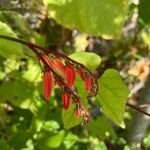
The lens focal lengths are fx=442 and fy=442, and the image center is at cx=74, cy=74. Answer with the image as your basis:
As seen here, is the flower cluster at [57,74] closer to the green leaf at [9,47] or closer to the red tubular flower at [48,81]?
the red tubular flower at [48,81]

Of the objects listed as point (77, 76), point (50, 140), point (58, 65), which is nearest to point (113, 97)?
point (77, 76)

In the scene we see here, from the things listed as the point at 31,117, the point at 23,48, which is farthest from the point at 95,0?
the point at 31,117

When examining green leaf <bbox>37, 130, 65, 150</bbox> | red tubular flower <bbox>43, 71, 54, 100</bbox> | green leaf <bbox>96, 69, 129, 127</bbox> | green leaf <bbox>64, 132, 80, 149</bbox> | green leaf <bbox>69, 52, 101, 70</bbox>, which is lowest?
green leaf <bbox>64, 132, 80, 149</bbox>

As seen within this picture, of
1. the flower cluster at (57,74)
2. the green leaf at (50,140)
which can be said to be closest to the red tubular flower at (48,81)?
the flower cluster at (57,74)

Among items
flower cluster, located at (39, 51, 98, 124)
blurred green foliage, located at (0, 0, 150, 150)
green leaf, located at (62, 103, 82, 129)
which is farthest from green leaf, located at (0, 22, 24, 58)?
green leaf, located at (62, 103, 82, 129)

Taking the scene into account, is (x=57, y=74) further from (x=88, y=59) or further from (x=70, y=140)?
(x=70, y=140)

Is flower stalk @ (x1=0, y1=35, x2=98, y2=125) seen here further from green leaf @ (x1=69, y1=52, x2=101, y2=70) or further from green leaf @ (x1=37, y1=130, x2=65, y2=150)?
green leaf @ (x1=37, y1=130, x2=65, y2=150)

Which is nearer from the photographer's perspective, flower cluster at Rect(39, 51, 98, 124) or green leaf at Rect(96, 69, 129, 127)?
flower cluster at Rect(39, 51, 98, 124)
